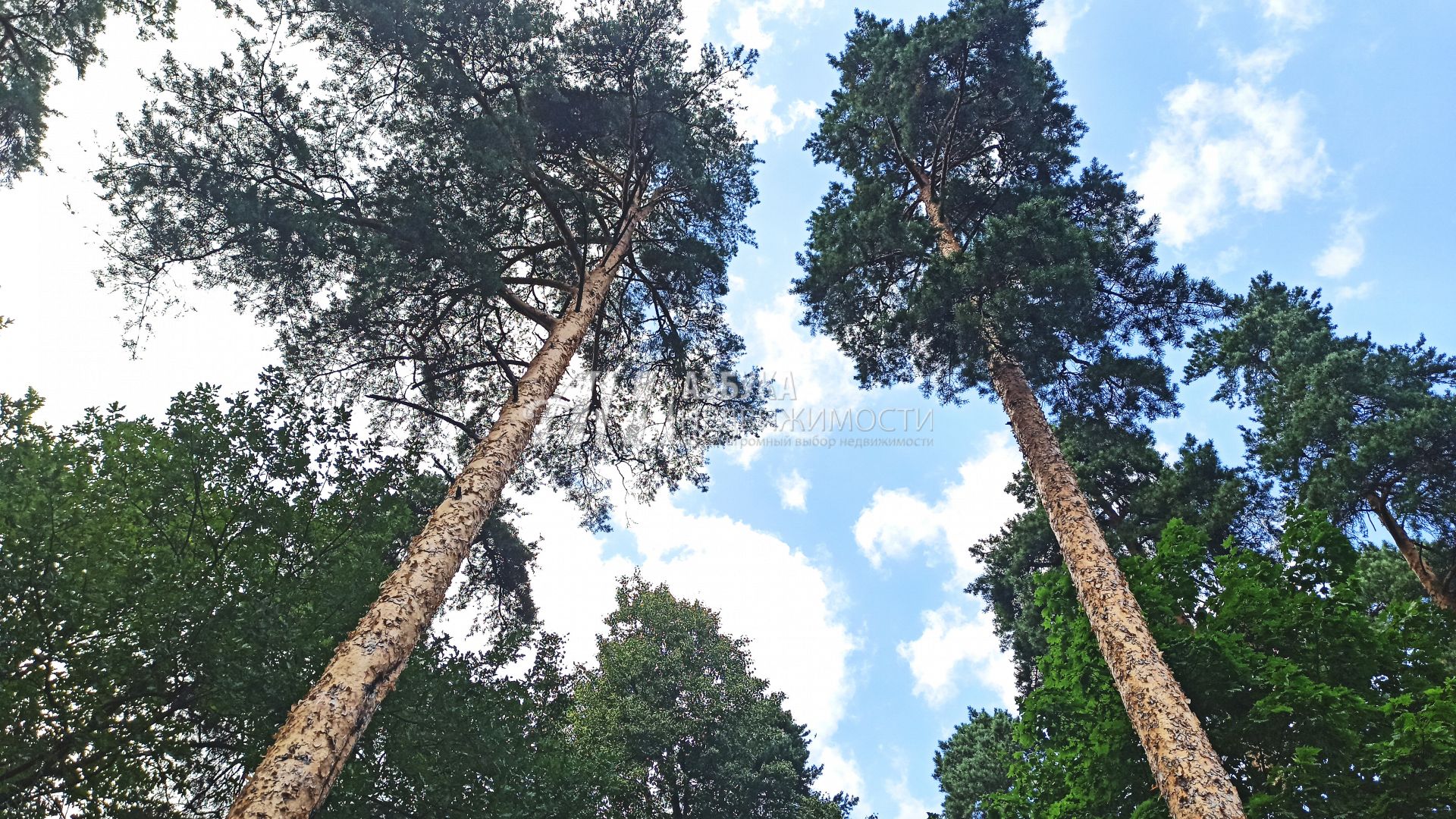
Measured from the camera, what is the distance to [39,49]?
34.9 feet

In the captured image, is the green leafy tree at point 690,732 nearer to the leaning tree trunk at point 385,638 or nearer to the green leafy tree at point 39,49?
the leaning tree trunk at point 385,638

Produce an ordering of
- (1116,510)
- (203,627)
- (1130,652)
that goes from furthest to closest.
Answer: (1116,510) → (203,627) → (1130,652)

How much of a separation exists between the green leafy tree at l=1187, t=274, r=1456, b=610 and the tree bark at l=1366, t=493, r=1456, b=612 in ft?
0.05

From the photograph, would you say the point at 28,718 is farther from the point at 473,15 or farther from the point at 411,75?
Result: the point at 473,15

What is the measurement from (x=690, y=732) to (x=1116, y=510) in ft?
42.2

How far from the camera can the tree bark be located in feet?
37.2

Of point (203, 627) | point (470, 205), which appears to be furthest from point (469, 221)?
point (203, 627)

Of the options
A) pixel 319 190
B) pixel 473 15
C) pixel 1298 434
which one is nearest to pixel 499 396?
pixel 319 190

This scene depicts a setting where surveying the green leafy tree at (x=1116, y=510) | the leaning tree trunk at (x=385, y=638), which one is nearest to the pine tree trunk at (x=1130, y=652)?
the green leafy tree at (x=1116, y=510)

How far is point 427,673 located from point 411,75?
873cm

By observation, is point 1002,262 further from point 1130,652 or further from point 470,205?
point 470,205

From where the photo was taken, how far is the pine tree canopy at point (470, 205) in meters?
8.84

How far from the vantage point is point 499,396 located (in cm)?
1253

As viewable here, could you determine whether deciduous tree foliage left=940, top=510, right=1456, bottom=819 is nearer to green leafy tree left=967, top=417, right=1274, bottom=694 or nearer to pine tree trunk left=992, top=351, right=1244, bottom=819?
pine tree trunk left=992, top=351, right=1244, bottom=819
